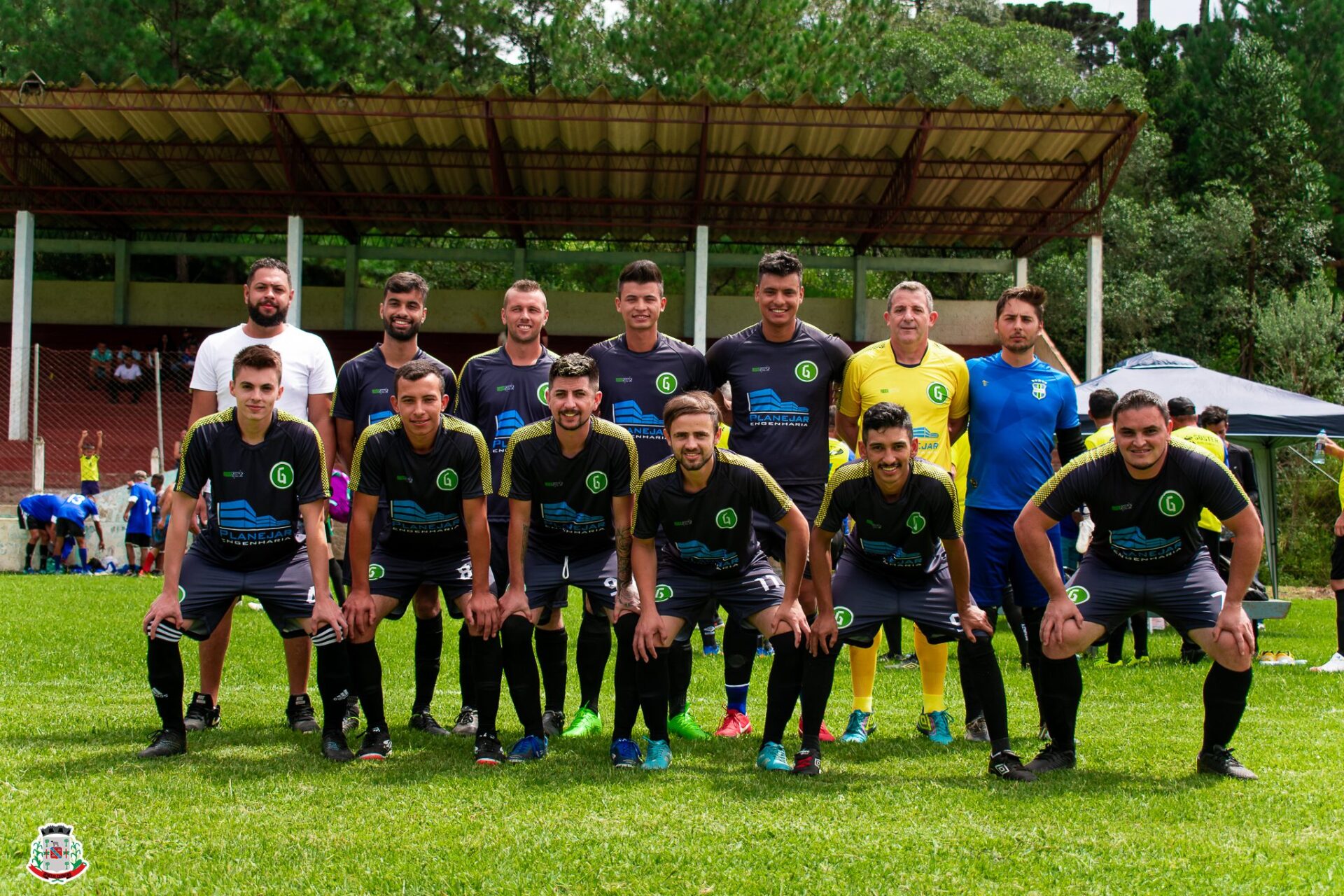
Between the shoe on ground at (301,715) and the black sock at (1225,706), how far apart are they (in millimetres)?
4272

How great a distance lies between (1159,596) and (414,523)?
11.5 ft

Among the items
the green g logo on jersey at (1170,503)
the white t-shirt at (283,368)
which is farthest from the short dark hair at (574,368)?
the green g logo on jersey at (1170,503)

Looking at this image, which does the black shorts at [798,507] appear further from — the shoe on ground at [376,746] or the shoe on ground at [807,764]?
the shoe on ground at [376,746]

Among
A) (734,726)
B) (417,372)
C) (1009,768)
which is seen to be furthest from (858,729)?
(417,372)

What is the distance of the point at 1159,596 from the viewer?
17.4ft

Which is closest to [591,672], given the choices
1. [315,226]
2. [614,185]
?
[614,185]

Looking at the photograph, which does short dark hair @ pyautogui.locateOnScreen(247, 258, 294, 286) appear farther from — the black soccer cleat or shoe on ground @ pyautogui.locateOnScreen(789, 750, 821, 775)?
the black soccer cleat

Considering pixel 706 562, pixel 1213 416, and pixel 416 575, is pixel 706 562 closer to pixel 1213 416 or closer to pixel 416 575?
pixel 416 575

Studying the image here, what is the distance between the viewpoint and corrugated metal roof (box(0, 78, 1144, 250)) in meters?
22.2

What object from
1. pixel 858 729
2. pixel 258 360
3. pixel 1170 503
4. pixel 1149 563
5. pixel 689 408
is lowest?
pixel 858 729

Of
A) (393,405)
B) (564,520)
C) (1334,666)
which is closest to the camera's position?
(564,520)

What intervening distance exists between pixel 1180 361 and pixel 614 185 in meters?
15.8

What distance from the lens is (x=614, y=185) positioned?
2680 cm

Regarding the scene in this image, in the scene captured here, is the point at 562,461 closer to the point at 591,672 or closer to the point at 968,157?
the point at 591,672
